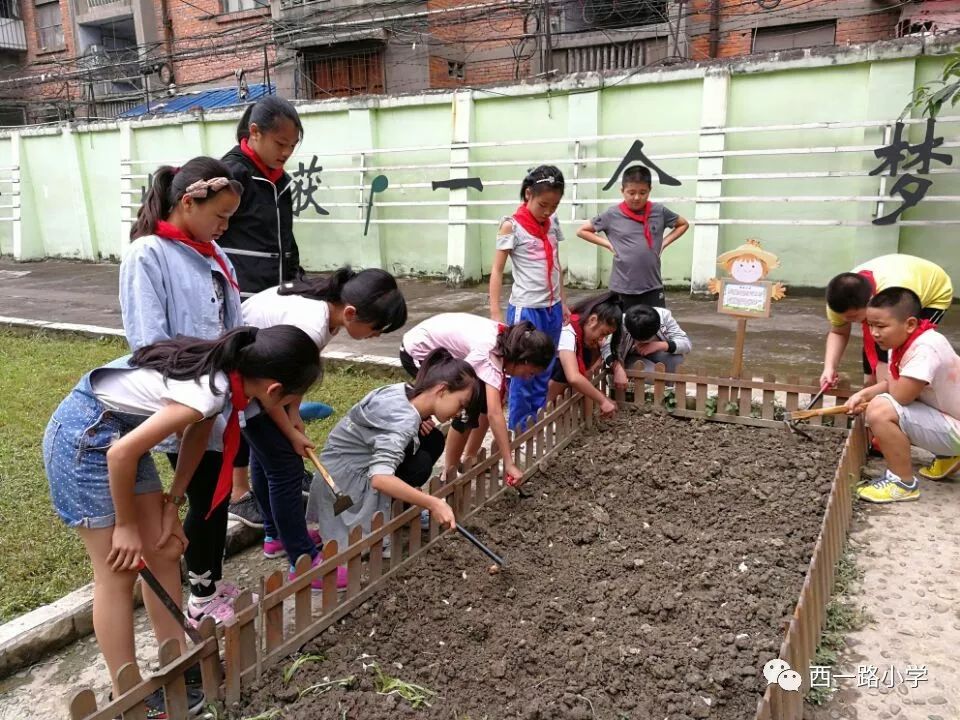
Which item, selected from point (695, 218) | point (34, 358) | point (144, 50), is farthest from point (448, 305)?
point (144, 50)

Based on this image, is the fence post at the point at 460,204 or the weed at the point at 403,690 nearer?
the weed at the point at 403,690

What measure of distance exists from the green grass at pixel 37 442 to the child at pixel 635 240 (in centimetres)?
186

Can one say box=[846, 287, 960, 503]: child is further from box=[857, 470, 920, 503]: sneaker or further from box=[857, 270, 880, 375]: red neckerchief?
box=[857, 270, 880, 375]: red neckerchief

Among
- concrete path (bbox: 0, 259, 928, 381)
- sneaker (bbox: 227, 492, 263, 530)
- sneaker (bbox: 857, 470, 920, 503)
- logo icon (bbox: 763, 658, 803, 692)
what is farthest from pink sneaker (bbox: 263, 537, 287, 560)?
concrete path (bbox: 0, 259, 928, 381)

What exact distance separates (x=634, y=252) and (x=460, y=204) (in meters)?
5.84

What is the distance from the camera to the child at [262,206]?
9.72 ft

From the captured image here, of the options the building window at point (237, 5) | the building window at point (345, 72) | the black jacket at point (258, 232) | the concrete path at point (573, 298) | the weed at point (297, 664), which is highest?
the building window at point (237, 5)

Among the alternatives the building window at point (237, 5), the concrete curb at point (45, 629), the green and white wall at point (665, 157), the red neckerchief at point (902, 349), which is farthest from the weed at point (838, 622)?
the building window at point (237, 5)

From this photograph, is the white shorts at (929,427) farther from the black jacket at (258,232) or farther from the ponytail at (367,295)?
the black jacket at (258,232)

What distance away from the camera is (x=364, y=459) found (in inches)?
116

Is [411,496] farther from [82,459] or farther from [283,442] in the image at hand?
[82,459]

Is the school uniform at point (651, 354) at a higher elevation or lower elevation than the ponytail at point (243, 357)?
lower

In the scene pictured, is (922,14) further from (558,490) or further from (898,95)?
(558,490)

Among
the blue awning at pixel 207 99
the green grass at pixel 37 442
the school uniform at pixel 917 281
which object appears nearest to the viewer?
the green grass at pixel 37 442
